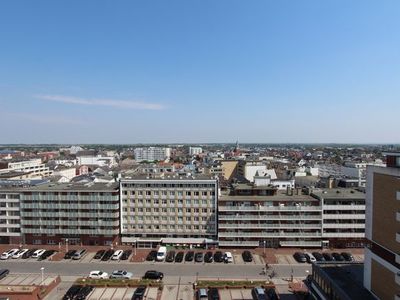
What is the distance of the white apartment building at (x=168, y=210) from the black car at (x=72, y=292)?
26209 mm

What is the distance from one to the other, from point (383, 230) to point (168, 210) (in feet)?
176

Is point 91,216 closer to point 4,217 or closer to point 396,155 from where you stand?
point 4,217

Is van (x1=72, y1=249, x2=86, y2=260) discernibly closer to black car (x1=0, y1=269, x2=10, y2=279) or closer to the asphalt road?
the asphalt road

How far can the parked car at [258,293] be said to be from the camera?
56188 millimetres

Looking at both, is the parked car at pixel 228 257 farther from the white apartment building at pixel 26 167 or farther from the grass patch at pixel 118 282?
the white apartment building at pixel 26 167

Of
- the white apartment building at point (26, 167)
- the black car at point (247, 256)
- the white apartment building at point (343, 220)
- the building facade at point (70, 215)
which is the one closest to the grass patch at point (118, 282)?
the black car at point (247, 256)

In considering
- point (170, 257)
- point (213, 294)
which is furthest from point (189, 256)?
point (213, 294)

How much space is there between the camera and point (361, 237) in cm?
8181

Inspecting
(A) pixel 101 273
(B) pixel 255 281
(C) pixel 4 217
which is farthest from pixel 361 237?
(C) pixel 4 217

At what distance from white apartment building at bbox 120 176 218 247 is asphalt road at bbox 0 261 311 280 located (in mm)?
11687

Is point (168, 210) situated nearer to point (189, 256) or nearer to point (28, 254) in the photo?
point (189, 256)

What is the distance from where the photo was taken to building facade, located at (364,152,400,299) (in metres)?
38.3

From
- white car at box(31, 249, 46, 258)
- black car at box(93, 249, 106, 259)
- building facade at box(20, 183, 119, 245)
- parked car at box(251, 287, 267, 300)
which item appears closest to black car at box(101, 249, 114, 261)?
black car at box(93, 249, 106, 259)

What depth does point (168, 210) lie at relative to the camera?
85.9 m
